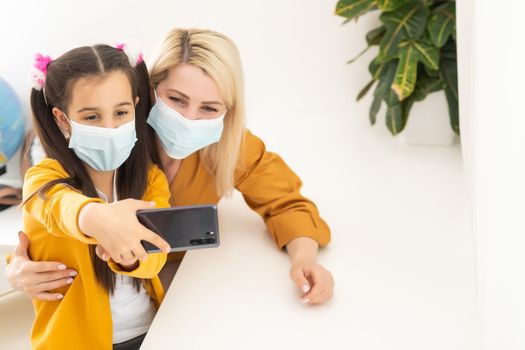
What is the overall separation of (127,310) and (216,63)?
1.73 ft

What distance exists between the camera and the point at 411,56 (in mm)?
2139

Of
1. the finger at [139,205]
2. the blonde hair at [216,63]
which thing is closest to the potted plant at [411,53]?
the blonde hair at [216,63]

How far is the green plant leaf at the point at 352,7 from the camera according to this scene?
218cm

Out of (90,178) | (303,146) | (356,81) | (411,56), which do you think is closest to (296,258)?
(90,178)

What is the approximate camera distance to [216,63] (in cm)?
131

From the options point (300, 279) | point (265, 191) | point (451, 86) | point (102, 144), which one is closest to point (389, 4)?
point (451, 86)

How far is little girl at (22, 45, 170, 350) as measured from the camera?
109cm

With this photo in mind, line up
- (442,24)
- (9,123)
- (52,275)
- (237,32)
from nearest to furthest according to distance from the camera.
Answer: (52,275)
(9,123)
(442,24)
(237,32)

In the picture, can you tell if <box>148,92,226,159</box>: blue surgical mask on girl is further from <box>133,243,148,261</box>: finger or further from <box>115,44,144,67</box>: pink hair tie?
<box>133,243,148,261</box>: finger

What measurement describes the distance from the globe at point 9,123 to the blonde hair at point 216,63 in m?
0.87

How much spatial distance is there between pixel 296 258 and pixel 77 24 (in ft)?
5.16

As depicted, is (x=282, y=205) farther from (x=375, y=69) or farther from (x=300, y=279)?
(x=375, y=69)

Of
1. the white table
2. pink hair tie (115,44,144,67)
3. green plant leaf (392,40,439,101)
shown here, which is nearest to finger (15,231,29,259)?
the white table

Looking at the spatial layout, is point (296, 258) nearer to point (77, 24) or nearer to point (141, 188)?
point (141, 188)
